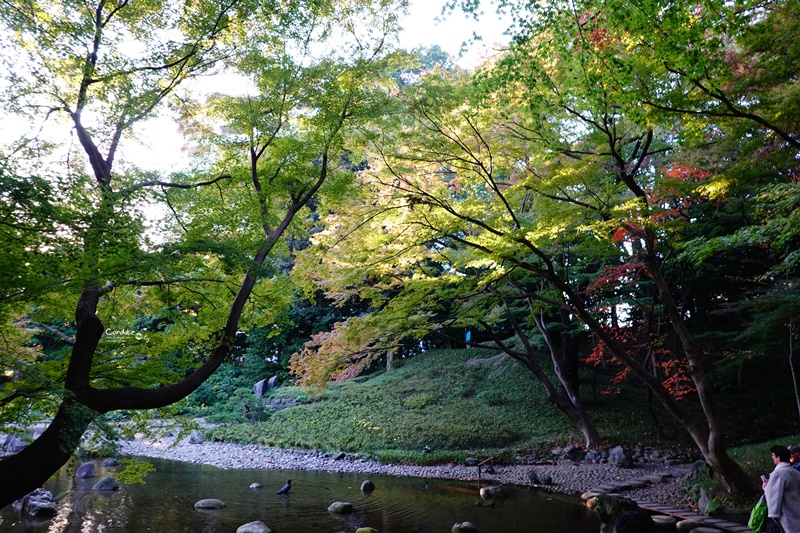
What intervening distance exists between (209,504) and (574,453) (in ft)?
28.3

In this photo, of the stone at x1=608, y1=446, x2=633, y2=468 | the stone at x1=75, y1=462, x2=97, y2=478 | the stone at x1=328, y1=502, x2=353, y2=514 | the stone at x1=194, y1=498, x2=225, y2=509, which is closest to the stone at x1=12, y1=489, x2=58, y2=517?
the stone at x1=194, y1=498, x2=225, y2=509

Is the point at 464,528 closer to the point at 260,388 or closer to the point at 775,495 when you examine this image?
the point at 775,495

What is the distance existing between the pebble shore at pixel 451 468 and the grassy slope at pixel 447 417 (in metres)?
0.58

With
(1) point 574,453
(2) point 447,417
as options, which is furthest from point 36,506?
(1) point 574,453

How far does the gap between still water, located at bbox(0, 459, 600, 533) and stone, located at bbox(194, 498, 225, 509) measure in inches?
4.7

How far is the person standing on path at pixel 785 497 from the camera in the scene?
13.5ft

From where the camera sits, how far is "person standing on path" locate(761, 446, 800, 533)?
4121 millimetres

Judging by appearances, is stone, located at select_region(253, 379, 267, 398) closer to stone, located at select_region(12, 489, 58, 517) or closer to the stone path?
stone, located at select_region(12, 489, 58, 517)

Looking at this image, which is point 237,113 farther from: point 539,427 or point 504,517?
point 539,427

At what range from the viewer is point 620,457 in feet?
36.9

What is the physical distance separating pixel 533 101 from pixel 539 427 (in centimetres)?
1079

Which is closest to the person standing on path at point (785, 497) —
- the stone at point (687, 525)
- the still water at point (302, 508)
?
the stone at point (687, 525)

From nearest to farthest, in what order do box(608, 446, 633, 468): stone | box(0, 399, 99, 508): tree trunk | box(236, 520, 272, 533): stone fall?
box(0, 399, 99, 508): tree trunk
box(236, 520, 272, 533): stone
box(608, 446, 633, 468): stone

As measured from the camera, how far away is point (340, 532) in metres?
7.95
